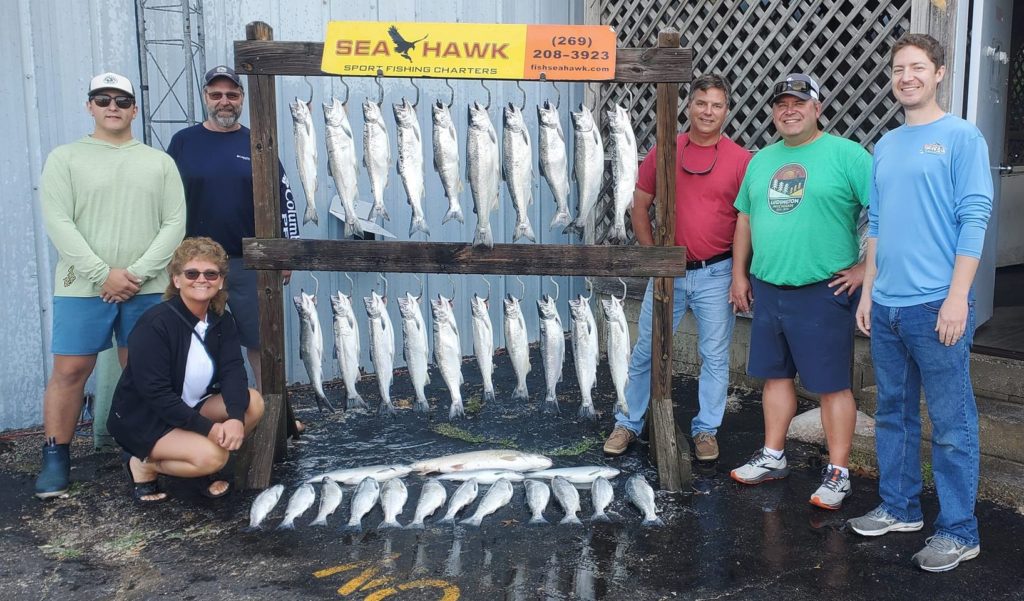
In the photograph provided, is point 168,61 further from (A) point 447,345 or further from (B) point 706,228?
(B) point 706,228

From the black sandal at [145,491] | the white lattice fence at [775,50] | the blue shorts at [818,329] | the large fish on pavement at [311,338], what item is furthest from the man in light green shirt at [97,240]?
the white lattice fence at [775,50]

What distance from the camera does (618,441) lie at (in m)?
5.36

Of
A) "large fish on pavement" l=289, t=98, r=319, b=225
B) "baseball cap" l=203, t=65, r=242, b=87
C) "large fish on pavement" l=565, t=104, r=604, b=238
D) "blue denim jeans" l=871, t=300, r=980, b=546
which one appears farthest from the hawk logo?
"blue denim jeans" l=871, t=300, r=980, b=546

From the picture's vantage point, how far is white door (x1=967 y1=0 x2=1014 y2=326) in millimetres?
5789

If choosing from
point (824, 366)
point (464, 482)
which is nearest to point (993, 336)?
point (824, 366)

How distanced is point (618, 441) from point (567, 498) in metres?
1.05

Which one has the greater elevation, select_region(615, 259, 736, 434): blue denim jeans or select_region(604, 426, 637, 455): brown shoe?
select_region(615, 259, 736, 434): blue denim jeans

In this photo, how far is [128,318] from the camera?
496 centimetres

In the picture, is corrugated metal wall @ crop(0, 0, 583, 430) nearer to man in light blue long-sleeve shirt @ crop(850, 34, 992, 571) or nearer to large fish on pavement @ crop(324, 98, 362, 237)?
large fish on pavement @ crop(324, 98, 362, 237)

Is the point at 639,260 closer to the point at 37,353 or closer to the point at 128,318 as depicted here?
the point at 128,318

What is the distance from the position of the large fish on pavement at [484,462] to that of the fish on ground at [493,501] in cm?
36

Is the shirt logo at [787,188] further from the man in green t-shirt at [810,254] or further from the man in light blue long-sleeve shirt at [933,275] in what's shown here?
the man in light blue long-sleeve shirt at [933,275]

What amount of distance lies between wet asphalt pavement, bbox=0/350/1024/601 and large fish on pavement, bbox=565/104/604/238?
1.52 meters

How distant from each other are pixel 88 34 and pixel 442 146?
2.97 metres
